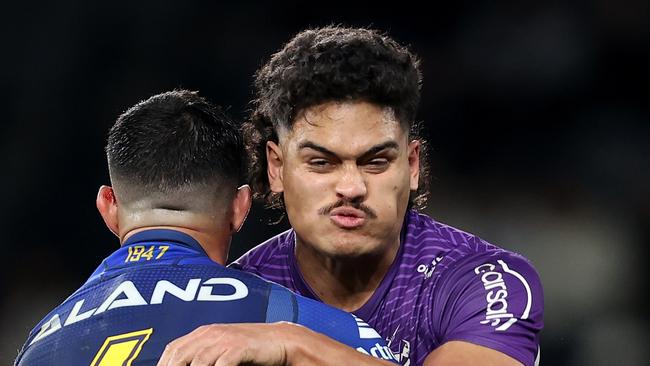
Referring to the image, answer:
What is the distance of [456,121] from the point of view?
7441 mm

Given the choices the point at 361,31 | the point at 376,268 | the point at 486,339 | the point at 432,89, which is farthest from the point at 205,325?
the point at 432,89

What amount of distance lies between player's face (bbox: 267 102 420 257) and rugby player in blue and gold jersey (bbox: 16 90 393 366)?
41cm

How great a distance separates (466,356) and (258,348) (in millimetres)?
1017

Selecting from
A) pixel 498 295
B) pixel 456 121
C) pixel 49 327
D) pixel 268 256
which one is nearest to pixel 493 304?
pixel 498 295

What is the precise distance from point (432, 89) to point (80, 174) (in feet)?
8.66

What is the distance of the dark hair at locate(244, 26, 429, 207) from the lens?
355 cm

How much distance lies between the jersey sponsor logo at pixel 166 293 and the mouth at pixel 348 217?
84 centimetres

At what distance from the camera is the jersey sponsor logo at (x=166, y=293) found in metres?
2.60

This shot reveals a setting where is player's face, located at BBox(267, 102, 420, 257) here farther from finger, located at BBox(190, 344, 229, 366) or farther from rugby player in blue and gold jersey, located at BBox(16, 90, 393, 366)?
finger, located at BBox(190, 344, 229, 366)

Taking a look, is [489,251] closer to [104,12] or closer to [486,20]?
[486,20]

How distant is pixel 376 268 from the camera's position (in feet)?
12.6

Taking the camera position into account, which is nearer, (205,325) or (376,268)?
(205,325)

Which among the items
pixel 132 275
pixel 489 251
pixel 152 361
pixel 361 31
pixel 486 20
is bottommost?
pixel 152 361

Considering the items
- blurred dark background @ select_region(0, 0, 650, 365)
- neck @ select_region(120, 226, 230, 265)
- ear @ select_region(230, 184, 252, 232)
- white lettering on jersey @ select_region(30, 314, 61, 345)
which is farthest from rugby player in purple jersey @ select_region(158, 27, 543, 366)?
blurred dark background @ select_region(0, 0, 650, 365)
